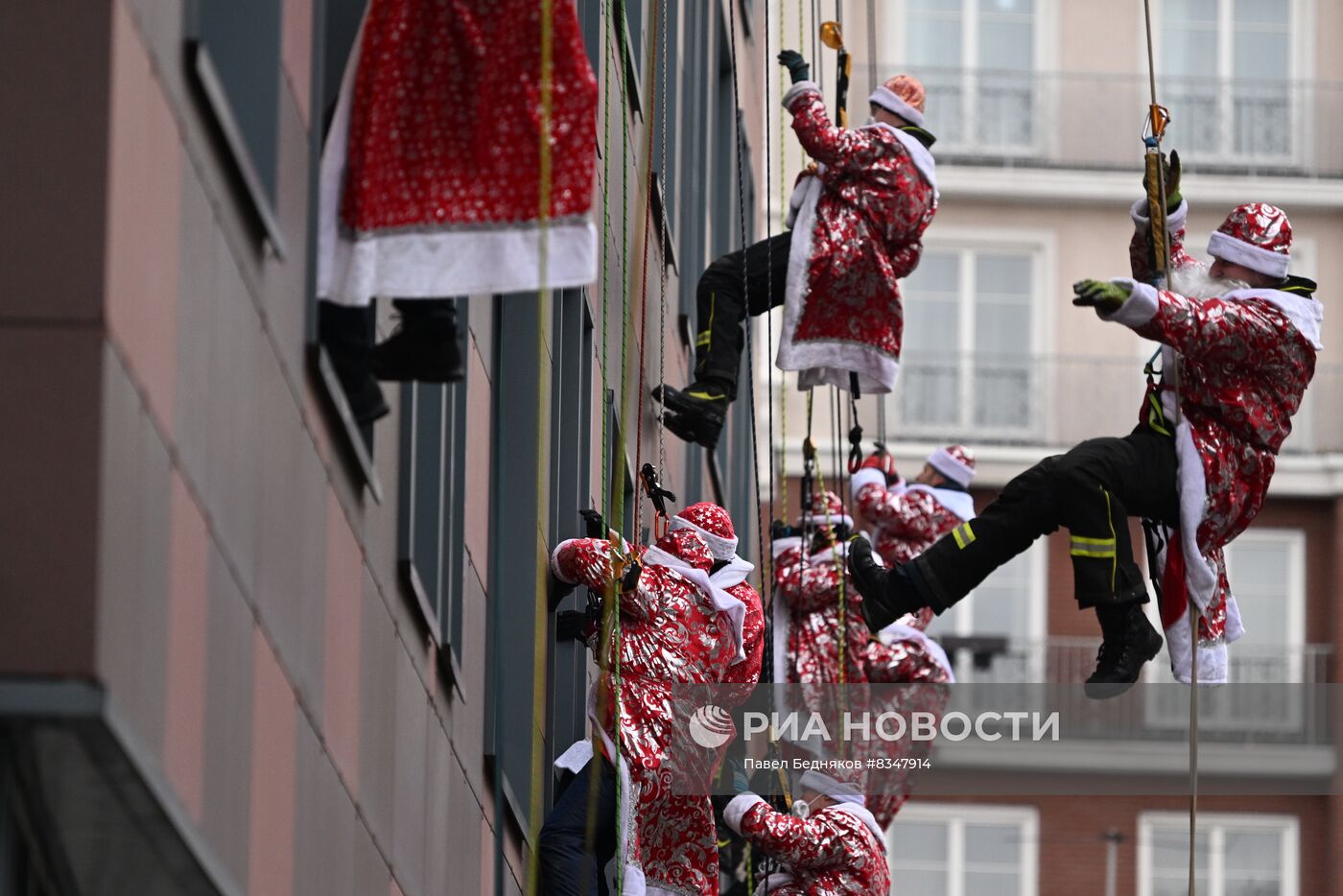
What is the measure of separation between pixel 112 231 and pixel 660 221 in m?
12.3

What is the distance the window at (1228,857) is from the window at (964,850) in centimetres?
124

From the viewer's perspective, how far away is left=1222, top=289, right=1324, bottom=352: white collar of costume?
11773 millimetres

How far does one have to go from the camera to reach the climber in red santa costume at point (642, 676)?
12.5 meters

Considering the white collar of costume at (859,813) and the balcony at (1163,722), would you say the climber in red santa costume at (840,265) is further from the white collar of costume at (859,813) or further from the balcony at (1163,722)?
the balcony at (1163,722)

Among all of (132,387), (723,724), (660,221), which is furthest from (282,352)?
(660,221)

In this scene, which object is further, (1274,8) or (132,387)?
(1274,8)

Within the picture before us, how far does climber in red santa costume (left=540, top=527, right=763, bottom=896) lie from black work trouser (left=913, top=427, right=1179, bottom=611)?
38.6 inches

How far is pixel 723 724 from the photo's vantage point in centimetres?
1293

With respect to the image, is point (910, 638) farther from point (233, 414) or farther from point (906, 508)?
point (233, 414)

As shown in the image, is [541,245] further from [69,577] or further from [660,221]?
[660,221]

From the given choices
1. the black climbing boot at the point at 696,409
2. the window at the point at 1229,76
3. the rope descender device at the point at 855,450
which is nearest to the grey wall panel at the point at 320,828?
the black climbing boot at the point at 696,409

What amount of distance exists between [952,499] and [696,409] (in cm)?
555

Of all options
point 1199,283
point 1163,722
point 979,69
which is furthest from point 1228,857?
point 1199,283

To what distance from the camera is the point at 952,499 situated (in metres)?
19.6
